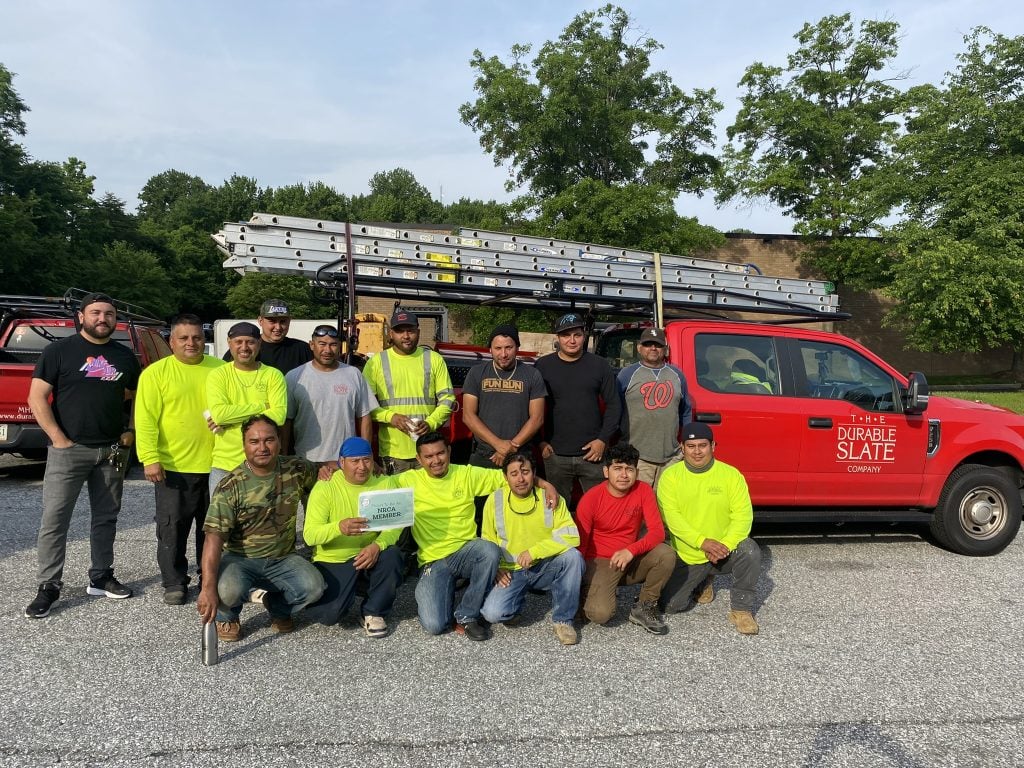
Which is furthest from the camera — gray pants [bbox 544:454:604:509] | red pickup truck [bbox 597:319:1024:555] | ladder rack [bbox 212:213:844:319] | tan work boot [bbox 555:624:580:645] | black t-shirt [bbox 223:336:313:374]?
red pickup truck [bbox 597:319:1024:555]

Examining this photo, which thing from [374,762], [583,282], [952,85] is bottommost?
[374,762]

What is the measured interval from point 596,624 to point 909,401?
2.88 meters

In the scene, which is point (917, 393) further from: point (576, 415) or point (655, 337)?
point (576, 415)

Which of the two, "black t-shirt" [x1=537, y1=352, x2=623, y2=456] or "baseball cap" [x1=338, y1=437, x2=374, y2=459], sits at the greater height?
"black t-shirt" [x1=537, y1=352, x2=623, y2=456]

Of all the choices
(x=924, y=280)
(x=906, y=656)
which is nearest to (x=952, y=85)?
(x=924, y=280)

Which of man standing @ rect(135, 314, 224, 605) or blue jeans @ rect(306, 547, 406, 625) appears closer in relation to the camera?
blue jeans @ rect(306, 547, 406, 625)

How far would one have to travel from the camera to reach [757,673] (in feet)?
11.7

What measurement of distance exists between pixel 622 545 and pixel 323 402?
78.3 inches

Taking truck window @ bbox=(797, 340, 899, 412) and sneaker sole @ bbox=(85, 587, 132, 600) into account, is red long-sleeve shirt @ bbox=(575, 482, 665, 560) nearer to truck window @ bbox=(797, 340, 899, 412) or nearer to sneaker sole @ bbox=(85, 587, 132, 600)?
truck window @ bbox=(797, 340, 899, 412)

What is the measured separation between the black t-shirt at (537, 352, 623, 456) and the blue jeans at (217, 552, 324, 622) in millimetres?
1741

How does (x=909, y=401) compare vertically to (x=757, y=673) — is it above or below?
above

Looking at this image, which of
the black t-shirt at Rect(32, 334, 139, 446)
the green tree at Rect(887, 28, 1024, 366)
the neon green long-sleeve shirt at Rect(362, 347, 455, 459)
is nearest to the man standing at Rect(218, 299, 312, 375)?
the neon green long-sleeve shirt at Rect(362, 347, 455, 459)

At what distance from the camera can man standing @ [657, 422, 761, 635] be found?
423 centimetres

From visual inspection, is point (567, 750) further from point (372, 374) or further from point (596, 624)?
point (372, 374)
